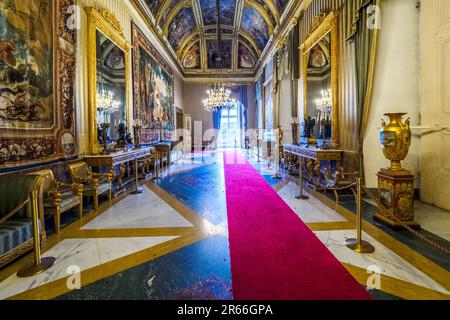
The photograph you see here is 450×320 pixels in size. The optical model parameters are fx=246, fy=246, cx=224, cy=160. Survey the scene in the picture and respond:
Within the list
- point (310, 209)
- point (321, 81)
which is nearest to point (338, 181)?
point (310, 209)

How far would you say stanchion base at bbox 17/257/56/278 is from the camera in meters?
2.35

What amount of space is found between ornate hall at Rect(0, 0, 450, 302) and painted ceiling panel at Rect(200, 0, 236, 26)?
425 centimetres

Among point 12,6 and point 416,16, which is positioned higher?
point 416,16

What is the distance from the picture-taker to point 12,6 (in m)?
3.45

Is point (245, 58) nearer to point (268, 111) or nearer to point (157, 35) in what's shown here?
point (268, 111)

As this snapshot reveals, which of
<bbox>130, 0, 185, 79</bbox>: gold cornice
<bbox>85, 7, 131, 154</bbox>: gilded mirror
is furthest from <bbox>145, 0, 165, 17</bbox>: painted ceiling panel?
<bbox>85, 7, 131, 154</bbox>: gilded mirror

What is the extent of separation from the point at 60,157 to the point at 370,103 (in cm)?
605

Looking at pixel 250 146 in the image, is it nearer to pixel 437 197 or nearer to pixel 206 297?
pixel 437 197

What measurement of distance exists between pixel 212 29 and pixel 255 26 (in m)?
3.29

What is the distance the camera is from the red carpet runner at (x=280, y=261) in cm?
198

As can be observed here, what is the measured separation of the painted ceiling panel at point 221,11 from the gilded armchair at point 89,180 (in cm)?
1087

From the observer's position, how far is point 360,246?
9.17ft

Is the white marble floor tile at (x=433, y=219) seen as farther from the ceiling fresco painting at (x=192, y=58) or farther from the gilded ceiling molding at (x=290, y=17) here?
the ceiling fresco painting at (x=192, y=58)
